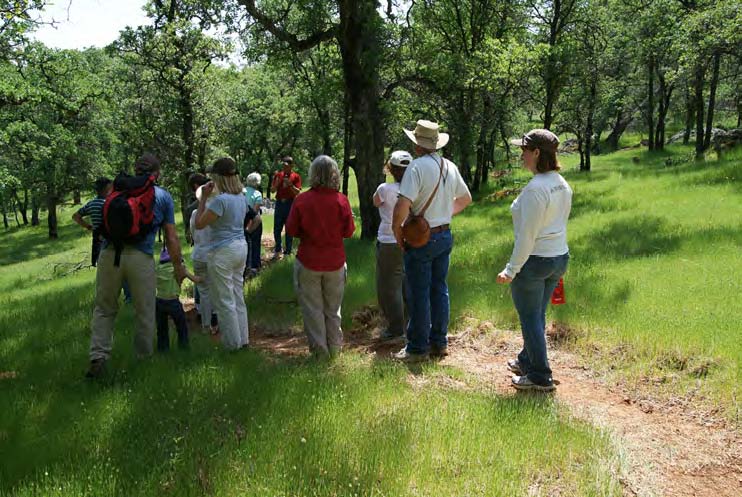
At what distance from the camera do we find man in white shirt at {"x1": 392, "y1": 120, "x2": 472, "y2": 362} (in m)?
4.96

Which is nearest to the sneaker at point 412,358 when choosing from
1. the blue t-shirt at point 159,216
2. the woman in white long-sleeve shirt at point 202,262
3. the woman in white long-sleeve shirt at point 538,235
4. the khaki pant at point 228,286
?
the woman in white long-sleeve shirt at point 538,235

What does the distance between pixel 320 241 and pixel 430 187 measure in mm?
1168

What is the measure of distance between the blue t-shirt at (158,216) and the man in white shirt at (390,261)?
2189 millimetres

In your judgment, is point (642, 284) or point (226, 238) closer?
point (226, 238)

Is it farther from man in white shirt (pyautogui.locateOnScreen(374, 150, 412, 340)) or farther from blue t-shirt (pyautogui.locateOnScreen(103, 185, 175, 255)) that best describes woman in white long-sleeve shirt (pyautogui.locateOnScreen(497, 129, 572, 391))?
blue t-shirt (pyautogui.locateOnScreen(103, 185, 175, 255))

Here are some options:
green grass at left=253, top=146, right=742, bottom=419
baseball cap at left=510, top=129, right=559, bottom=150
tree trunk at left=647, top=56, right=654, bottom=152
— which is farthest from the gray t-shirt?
tree trunk at left=647, top=56, right=654, bottom=152

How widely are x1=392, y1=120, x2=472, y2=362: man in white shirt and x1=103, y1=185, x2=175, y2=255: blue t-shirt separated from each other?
2.14 metres

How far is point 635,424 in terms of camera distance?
163 inches

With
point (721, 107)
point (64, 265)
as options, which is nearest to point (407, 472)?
point (64, 265)

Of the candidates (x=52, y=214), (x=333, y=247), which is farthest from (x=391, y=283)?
(x=52, y=214)

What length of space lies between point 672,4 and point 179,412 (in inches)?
1031

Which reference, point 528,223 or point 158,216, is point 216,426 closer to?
point 158,216

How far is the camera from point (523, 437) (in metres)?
3.55

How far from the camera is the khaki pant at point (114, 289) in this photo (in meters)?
4.91
